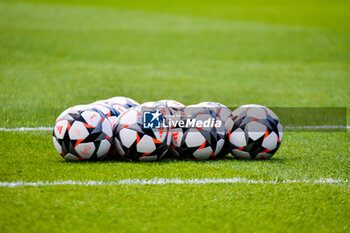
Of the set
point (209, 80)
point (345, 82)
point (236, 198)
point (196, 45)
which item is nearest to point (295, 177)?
point (236, 198)

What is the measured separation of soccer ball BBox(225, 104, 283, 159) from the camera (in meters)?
6.61

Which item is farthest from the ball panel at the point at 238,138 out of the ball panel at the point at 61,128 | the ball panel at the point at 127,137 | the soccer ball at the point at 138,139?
the ball panel at the point at 61,128

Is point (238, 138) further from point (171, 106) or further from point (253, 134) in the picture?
point (171, 106)

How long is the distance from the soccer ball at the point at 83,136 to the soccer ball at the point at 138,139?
143 mm

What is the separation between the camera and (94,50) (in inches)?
803

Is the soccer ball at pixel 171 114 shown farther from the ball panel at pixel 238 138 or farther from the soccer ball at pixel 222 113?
the ball panel at pixel 238 138

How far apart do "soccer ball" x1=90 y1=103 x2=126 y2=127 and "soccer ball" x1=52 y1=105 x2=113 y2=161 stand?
323 millimetres

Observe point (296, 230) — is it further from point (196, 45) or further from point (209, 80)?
point (196, 45)

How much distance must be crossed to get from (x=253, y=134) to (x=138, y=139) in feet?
5.04

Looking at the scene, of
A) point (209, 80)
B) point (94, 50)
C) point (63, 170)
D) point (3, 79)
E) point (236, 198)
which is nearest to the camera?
point (236, 198)

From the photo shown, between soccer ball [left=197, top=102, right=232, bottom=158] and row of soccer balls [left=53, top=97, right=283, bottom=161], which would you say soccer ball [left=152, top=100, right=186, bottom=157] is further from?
soccer ball [left=197, top=102, right=232, bottom=158]

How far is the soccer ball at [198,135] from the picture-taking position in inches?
254

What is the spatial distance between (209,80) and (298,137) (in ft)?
23.1

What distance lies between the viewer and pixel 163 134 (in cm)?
630
